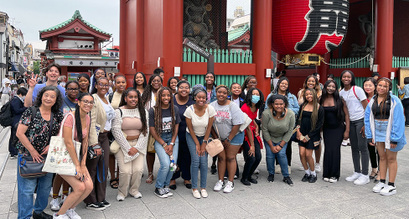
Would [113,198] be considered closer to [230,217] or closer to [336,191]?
[230,217]

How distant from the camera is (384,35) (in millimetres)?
13844

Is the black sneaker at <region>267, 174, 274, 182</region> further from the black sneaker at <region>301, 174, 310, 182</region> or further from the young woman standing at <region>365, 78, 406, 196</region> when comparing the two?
the young woman standing at <region>365, 78, 406, 196</region>

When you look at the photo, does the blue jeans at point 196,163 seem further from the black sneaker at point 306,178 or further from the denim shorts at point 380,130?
the denim shorts at point 380,130

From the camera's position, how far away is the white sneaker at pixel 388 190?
16.3 feet

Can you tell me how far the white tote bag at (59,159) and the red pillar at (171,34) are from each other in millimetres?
6573

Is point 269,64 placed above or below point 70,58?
below

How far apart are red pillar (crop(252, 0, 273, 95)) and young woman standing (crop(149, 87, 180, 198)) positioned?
7.14 m

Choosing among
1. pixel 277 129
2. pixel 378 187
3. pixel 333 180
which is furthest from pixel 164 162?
pixel 378 187

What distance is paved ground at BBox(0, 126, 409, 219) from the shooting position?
4.22m

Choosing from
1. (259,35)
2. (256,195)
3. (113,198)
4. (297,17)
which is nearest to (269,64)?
(259,35)

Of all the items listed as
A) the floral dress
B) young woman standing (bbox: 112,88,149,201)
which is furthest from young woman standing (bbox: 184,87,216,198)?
the floral dress

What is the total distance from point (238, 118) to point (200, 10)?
1057 centimetres

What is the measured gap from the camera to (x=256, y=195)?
4.98 metres

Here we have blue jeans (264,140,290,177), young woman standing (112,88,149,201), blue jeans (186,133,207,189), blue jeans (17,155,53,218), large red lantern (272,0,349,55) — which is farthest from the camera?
large red lantern (272,0,349,55)
